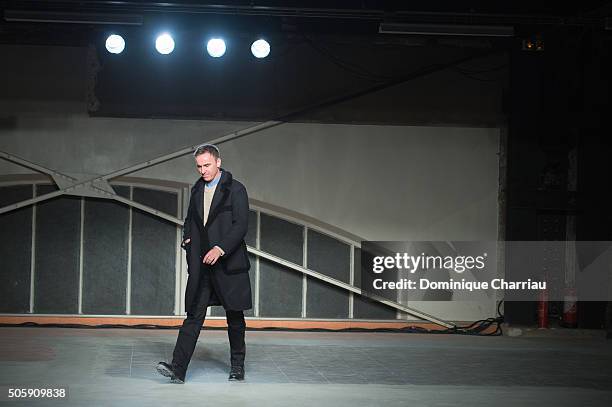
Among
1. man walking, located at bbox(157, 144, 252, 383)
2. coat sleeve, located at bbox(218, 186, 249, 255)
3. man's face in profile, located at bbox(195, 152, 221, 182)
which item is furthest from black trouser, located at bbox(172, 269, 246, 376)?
man's face in profile, located at bbox(195, 152, 221, 182)

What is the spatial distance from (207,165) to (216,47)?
320 centimetres

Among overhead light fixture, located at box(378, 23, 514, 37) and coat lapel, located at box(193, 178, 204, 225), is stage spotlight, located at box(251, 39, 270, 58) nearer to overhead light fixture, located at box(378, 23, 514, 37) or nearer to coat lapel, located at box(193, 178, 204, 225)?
overhead light fixture, located at box(378, 23, 514, 37)

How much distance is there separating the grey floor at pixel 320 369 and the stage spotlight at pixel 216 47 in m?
2.93

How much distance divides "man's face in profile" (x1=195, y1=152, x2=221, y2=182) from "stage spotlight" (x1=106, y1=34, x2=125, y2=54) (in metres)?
3.29

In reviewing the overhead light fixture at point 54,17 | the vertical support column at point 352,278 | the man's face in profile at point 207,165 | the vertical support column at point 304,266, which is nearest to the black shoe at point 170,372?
the man's face in profile at point 207,165

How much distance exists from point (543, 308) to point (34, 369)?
5.61 m

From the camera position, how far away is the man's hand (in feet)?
20.6

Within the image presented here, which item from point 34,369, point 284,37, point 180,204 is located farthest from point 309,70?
point 34,369

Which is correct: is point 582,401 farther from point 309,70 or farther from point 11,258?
point 11,258

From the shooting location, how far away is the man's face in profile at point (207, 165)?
6.44 metres

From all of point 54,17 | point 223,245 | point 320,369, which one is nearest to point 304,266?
point 320,369

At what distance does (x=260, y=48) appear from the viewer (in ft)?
30.6

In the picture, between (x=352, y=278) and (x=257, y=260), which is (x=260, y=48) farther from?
(x=352, y=278)

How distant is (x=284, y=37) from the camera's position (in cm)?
981
